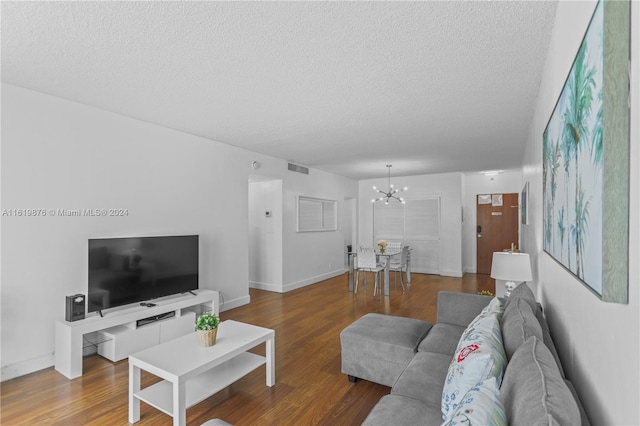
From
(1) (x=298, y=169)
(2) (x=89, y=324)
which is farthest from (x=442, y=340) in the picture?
(1) (x=298, y=169)

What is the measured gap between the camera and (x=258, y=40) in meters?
2.14

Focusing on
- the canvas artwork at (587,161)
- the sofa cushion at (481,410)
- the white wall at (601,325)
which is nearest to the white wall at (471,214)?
the white wall at (601,325)

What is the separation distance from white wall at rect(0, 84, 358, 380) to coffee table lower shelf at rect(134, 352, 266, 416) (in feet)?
5.18

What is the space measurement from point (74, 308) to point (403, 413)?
10.0ft

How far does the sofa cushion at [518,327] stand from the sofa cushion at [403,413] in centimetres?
45

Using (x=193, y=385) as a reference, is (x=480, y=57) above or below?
above

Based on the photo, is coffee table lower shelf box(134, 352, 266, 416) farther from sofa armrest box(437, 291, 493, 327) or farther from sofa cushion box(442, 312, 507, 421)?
sofa armrest box(437, 291, 493, 327)

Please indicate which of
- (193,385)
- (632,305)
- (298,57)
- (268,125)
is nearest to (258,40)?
(298,57)

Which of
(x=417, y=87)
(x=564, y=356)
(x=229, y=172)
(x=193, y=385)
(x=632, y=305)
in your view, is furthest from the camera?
(x=229, y=172)

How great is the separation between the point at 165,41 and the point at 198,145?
2.47 meters

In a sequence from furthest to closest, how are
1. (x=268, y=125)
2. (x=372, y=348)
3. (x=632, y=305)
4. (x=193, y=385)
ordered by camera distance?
1. (x=268, y=125)
2. (x=372, y=348)
3. (x=193, y=385)
4. (x=632, y=305)

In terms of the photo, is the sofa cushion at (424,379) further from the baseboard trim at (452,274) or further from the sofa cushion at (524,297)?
the baseboard trim at (452,274)

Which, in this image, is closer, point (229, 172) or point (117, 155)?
point (117, 155)

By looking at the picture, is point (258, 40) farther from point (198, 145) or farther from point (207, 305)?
point (207, 305)
